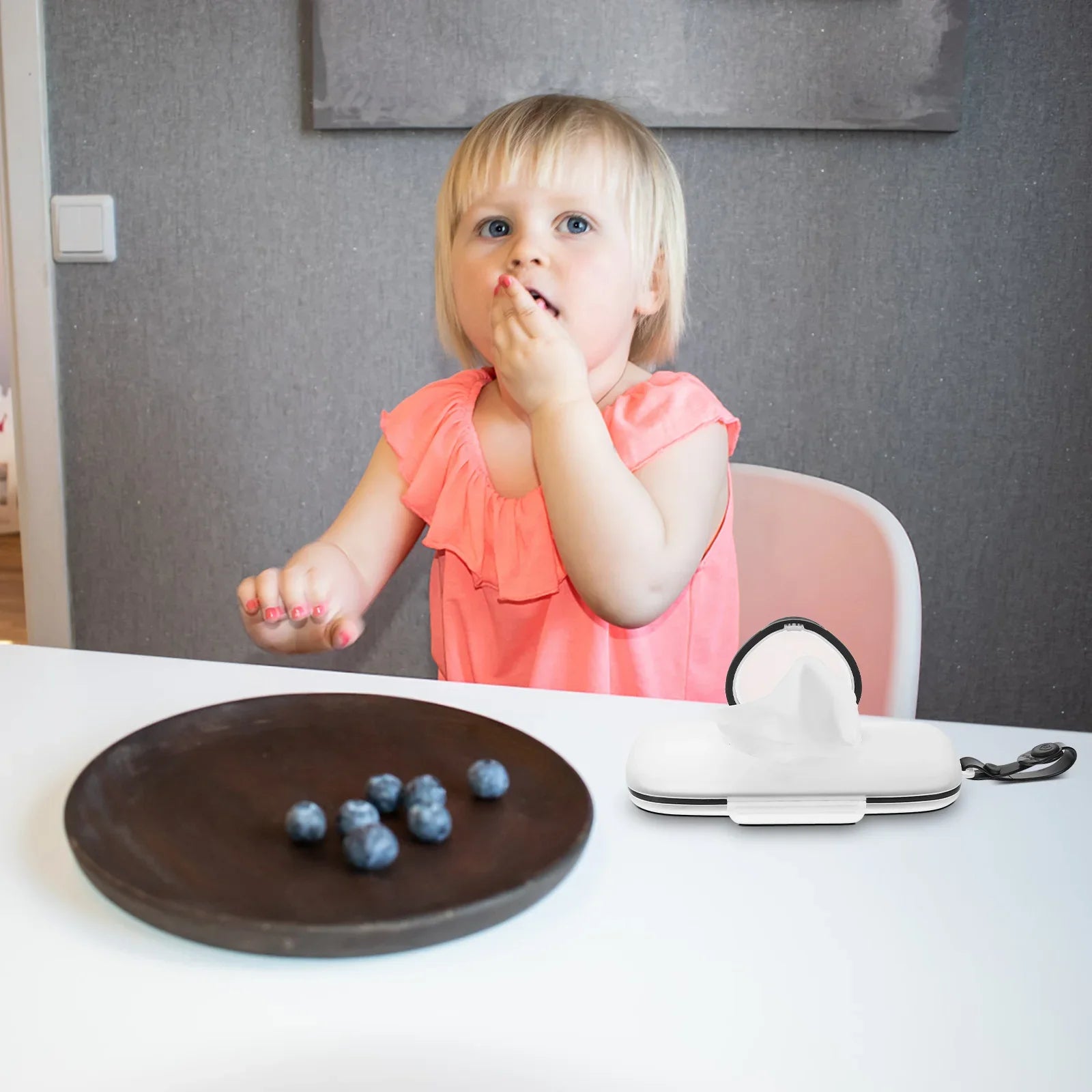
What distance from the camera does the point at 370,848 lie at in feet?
1.34

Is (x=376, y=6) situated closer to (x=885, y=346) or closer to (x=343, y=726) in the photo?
(x=885, y=346)

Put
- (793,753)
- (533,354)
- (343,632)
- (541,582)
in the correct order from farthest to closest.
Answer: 1. (541,582)
2. (533,354)
3. (343,632)
4. (793,753)

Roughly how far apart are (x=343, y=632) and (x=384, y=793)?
1.17 ft

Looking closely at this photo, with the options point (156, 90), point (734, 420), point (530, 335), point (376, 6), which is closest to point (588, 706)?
point (530, 335)

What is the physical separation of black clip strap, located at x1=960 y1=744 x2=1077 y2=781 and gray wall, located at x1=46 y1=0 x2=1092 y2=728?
108cm

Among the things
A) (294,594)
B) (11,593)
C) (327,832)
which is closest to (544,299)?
(294,594)

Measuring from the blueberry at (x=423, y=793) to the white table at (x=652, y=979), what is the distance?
0.21 ft

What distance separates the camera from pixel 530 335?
37.5 inches

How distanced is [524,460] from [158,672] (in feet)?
1.71

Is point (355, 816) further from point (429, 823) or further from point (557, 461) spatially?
point (557, 461)

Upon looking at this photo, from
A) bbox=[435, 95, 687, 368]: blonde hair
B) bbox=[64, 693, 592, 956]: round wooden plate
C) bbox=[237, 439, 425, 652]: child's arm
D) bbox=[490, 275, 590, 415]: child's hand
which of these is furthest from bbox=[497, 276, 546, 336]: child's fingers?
bbox=[64, 693, 592, 956]: round wooden plate

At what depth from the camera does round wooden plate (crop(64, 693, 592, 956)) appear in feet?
1.24

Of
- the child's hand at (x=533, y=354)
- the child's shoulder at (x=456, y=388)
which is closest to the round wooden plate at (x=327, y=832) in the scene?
the child's hand at (x=533, y=354)

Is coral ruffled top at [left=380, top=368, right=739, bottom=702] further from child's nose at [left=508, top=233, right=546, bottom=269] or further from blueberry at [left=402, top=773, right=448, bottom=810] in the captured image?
blueberry at [left=402, top=773, right=448, bottom=810]
